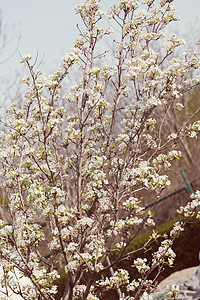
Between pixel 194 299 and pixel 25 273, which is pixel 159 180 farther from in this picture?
pixel 194 299

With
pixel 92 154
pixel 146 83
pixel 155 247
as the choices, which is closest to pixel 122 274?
pixel 92 154

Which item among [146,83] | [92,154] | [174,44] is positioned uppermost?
[174,44]

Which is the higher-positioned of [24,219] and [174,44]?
[174,44]

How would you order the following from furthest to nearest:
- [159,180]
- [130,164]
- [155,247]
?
1. [155,247]
2. [130,164]
3. [159,180]

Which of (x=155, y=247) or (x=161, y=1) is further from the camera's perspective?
(x=155, y=247)

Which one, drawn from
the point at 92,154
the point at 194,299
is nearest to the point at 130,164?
the point at 92,154

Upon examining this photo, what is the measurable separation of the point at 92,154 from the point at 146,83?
3.01 ft

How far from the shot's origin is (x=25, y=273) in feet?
10.1

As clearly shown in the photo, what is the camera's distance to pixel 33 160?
138 inches

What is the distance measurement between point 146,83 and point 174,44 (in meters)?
0.44

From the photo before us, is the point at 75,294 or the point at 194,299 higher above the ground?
the point at 75,294

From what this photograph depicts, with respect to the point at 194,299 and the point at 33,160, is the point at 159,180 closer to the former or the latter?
the point at 33,160

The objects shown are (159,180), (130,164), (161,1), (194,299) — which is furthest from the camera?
(194,299)

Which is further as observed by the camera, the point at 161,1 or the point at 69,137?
the point at 161,1
